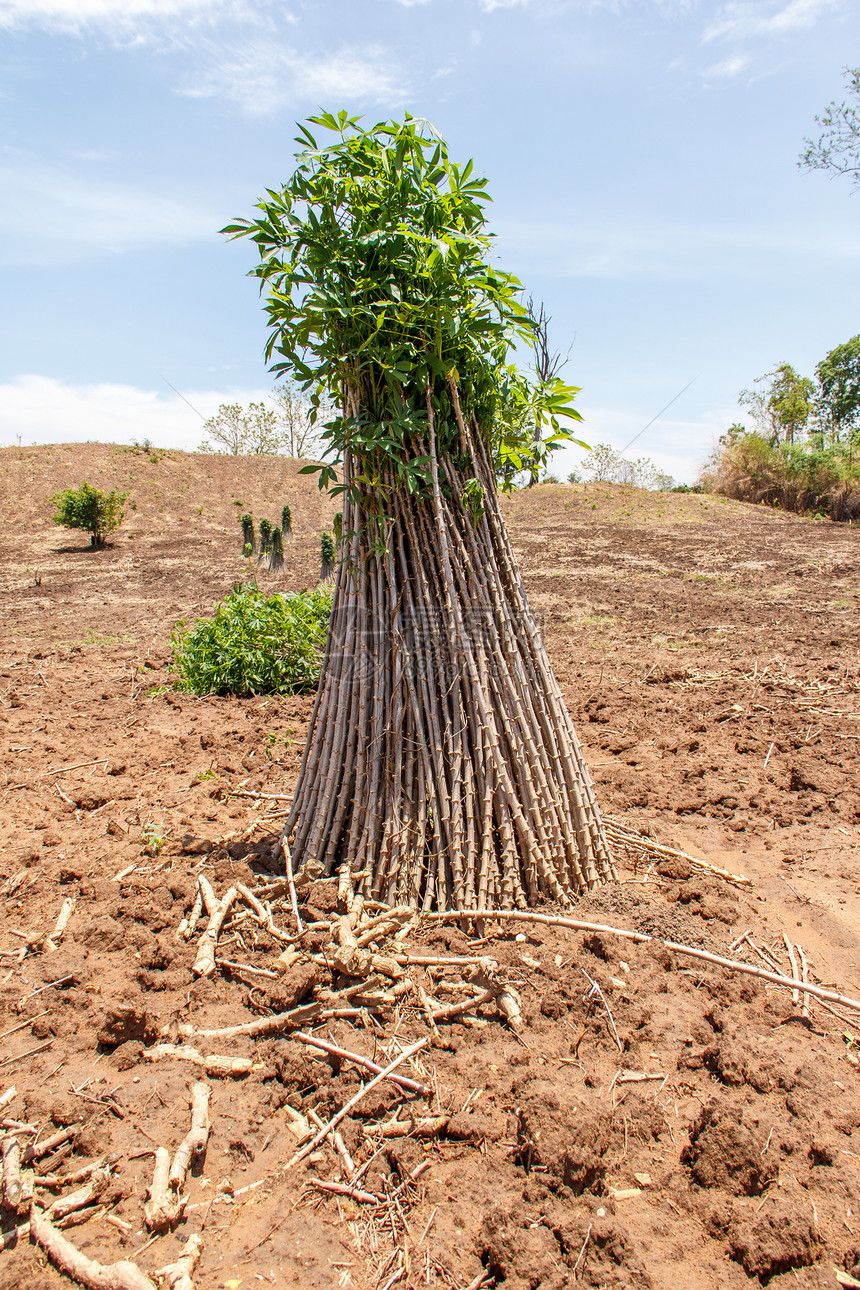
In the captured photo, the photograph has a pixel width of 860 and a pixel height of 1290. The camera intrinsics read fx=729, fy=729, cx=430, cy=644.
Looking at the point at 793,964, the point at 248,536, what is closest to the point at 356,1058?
the point at 793,964

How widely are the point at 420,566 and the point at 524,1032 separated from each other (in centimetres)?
175

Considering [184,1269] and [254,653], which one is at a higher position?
[254,653]

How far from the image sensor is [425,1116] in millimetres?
2096

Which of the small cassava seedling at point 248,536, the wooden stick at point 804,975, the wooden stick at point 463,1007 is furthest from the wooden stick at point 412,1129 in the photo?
the small cassava seedling at point 248,536

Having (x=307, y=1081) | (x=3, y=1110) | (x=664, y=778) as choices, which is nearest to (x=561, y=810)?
(x=307, y=1081)

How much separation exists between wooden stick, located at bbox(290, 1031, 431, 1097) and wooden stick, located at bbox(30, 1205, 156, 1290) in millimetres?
729

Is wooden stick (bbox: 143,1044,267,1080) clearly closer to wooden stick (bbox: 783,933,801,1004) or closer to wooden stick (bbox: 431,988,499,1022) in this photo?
wooden stick (bbox: 431,988,499,1022)

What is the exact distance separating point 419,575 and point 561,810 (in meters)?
1.17

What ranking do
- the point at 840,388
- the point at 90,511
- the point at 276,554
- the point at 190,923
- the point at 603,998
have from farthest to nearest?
the point at 840,388 < the point at 90,511 < the point at 276,554 < the point at 190,923 < the point at 603,998

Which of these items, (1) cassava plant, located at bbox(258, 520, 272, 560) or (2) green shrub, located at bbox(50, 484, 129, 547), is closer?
(1) cassava plant, located at bbox(258, 520, 272, 560)

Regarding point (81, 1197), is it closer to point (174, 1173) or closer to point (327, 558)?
point (174, 1173)

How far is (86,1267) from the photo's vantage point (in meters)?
1.67

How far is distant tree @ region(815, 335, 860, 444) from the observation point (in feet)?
123

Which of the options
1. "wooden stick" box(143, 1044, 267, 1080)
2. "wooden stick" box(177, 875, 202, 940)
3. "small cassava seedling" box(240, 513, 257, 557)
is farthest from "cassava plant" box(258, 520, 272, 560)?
"wooden stick" box(143, 1044, 267, 1080)
